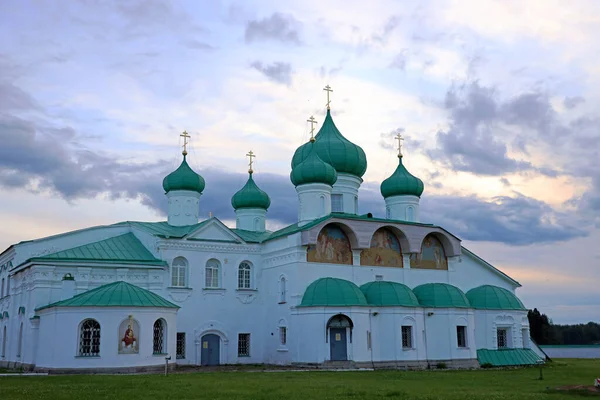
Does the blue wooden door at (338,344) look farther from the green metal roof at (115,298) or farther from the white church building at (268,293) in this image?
the green metal roof at (115,298)

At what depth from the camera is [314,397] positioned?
13.8 m

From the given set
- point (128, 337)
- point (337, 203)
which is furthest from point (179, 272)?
point (337, 203)

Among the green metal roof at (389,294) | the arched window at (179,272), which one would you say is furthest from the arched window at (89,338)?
the green metal roof at (389,294)

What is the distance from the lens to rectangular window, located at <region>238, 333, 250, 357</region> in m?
29.5

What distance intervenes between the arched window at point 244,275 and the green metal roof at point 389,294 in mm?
5526

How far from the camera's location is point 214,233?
2973 centimetres

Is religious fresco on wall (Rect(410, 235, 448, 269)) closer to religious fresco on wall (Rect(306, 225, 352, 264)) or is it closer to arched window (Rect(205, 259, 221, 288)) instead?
religious fresco on wall (Rect(306, 225, 352, 264))

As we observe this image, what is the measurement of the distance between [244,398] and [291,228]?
1760cm

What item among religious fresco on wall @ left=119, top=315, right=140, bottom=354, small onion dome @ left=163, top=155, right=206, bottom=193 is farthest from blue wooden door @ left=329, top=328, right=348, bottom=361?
small onion dome @ left=163, top=155, right=206, bottom=193

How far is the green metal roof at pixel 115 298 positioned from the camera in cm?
2375

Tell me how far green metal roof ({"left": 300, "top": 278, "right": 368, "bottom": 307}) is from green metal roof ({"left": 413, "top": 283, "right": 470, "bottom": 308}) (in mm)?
3370

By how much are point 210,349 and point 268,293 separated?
11.7 feet

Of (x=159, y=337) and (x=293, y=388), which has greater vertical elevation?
(x=159, y=337)

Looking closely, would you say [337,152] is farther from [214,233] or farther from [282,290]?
[282,290]
